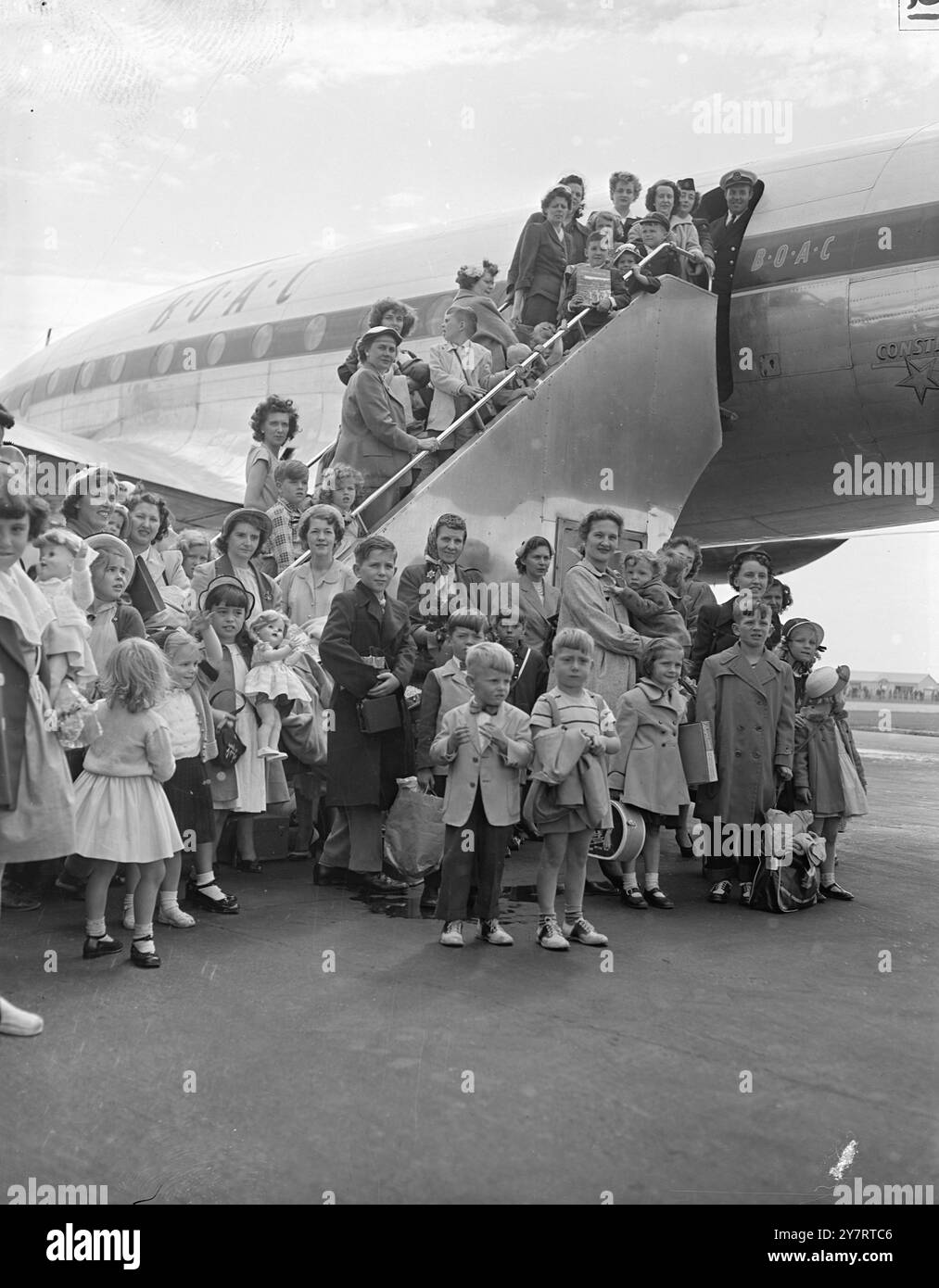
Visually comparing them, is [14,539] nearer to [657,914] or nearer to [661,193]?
[657,914]

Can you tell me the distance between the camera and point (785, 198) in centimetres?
878

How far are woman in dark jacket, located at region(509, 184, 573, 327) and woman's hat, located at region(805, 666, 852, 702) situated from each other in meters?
3.75

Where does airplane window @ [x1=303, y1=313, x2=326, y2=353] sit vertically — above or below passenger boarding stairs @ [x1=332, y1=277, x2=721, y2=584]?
above

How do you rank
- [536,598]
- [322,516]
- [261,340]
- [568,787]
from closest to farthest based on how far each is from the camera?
[568,787] < [322,516] < [536,598] < [261,340]

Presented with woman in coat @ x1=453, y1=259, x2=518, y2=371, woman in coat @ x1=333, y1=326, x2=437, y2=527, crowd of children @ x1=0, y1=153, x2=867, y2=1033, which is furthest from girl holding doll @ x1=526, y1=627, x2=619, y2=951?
woman in coat @ x1=453, y1=259, x2=518, y2=371

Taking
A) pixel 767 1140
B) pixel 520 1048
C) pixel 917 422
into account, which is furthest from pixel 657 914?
pixel 917 422

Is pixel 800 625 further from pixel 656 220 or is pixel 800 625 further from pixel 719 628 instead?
pixel 656 220

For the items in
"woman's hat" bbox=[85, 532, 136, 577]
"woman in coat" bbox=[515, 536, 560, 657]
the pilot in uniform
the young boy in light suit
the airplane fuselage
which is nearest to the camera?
the young boy in light suit

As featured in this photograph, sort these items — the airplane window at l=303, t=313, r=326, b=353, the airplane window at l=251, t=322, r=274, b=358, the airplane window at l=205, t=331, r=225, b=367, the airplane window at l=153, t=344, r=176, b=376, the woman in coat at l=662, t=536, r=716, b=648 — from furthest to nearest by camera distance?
1. the airplane window at l=153, t=344, r=176, b=376
2. the airplane window at l=205, t=331, r=225, b=367
3. the airplane window at l=251, t=322, r=274, b=358
4. the airplane window at l=303, t=313, r=326, b=353
5. the woman in coat at l=662, t=536, r=716, b=648

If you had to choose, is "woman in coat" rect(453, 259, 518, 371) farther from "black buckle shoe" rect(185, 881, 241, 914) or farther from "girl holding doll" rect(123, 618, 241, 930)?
"black buckle shoe" rect(185, 881, 241, 914)

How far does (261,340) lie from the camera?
42.2ft

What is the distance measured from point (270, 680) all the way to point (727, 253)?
5.78 m

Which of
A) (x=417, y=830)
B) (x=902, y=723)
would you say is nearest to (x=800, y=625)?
(x=417, y=830)

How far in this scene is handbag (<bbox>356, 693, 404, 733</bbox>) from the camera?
4840 mm
